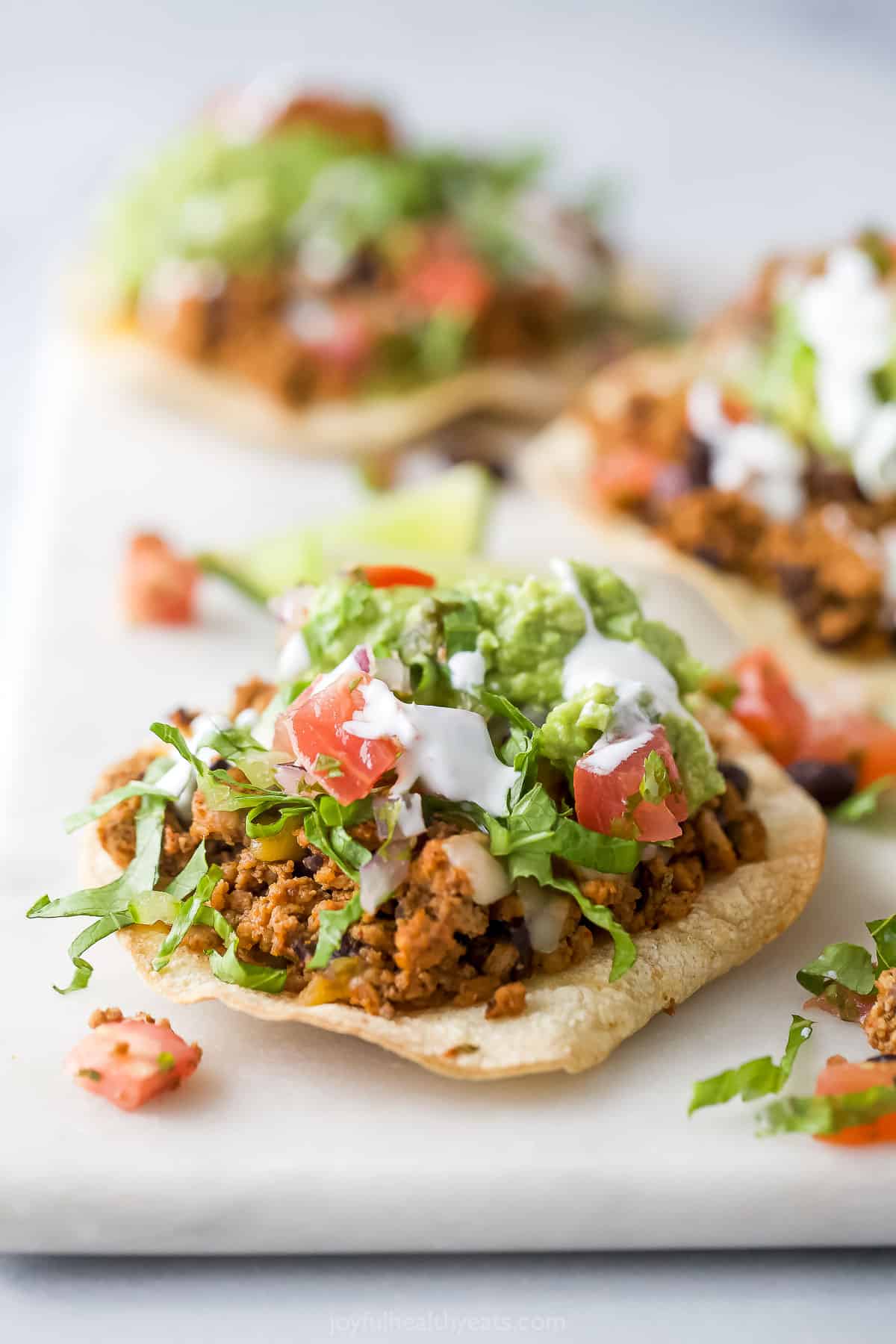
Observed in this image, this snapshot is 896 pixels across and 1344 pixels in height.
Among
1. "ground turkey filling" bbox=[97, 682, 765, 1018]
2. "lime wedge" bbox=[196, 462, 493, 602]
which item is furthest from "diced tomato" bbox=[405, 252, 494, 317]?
"ground turkey filling" bbox=[97, 682, 765, 1018]

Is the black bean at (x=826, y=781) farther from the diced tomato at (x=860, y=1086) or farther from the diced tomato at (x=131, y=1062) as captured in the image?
the diced tomato at (x=131, y=1062)

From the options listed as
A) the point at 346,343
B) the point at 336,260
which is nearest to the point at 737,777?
the point at 346,343

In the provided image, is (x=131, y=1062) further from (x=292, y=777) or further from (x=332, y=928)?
(x=292, y=777)

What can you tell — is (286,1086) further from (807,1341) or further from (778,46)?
(778,46)

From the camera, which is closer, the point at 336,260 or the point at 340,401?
the point at 340,401

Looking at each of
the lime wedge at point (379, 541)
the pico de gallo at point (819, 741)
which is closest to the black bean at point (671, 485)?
the lime wedge at point (379, 541)
